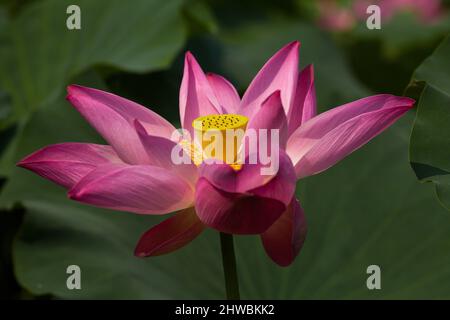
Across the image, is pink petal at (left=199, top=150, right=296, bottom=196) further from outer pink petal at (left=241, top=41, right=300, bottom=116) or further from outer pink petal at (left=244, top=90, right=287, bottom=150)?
outer pink petal at (left=241, top=41, right=300, bottom=116)

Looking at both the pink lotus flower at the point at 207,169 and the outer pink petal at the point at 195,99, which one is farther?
the outer pink petal at the point at 195,99

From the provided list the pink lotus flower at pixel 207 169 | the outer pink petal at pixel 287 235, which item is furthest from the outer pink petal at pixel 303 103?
the outer pink petal at pixel 287 235

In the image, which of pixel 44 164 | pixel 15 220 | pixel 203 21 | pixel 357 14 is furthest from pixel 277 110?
pixel 357 14

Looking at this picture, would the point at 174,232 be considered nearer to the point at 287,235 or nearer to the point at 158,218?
the point at 287,235

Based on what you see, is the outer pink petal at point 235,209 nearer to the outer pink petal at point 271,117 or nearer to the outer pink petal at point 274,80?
the outer pink petal at point 271,117
